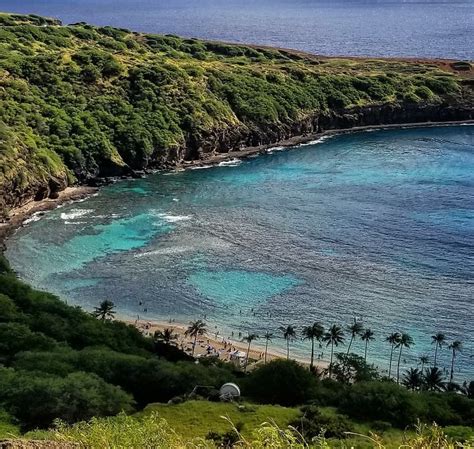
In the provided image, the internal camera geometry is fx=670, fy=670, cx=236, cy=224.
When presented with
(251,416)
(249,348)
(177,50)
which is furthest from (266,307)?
(177,50)

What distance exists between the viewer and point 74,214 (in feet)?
306

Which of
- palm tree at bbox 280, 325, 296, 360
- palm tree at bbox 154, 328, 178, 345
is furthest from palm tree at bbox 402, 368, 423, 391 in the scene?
palm tree at bbox 154, 328, 178, 345

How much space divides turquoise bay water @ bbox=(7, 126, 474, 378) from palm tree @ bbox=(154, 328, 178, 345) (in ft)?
17.0

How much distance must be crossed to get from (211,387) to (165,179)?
72.4 metres

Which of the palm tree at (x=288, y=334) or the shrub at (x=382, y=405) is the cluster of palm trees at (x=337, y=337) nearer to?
the palm tree at (x=288, y=334)

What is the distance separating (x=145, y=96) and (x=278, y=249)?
59.5 m

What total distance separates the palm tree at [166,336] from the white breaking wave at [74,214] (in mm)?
35496

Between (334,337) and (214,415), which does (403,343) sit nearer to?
(334,337)

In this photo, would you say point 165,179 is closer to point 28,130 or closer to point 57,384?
point 28,130

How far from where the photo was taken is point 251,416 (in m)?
36.2

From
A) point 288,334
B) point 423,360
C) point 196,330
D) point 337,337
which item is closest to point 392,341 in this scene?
point 423,360

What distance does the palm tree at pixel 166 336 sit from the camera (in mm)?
57938

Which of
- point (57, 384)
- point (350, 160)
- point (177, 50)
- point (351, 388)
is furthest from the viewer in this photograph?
point (177, 50)

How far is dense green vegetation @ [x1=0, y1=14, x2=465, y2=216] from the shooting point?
355 feet
